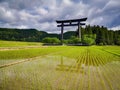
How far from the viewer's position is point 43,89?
3064 mm

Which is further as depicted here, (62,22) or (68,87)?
(62,22)

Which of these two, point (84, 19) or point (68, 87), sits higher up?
point (84, 19)

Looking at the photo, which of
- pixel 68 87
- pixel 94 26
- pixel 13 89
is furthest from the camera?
pixel 94 26

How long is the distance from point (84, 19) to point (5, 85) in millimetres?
35961

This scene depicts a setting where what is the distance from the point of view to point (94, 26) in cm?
6750

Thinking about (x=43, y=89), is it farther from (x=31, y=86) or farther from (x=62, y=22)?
(x=62, y=22)

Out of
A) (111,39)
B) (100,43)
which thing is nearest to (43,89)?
(100,43)

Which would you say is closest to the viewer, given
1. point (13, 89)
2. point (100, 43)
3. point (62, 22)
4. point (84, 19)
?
point (13, 89)

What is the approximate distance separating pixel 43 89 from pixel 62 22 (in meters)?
38.1

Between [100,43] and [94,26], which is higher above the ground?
[94,26]

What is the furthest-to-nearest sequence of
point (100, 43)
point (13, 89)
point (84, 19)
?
point (100, 43) → point (84, 19) → point (13, 89)

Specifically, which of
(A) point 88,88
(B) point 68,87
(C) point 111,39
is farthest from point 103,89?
(C) point 111,39

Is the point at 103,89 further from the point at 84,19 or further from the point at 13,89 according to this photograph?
the point at 84,19

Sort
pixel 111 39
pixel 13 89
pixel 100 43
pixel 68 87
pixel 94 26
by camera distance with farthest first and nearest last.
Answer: pixel 94 26 < pixel 111 39 < pixel 100 43 < pixel 68 87 < pixel 13 89
